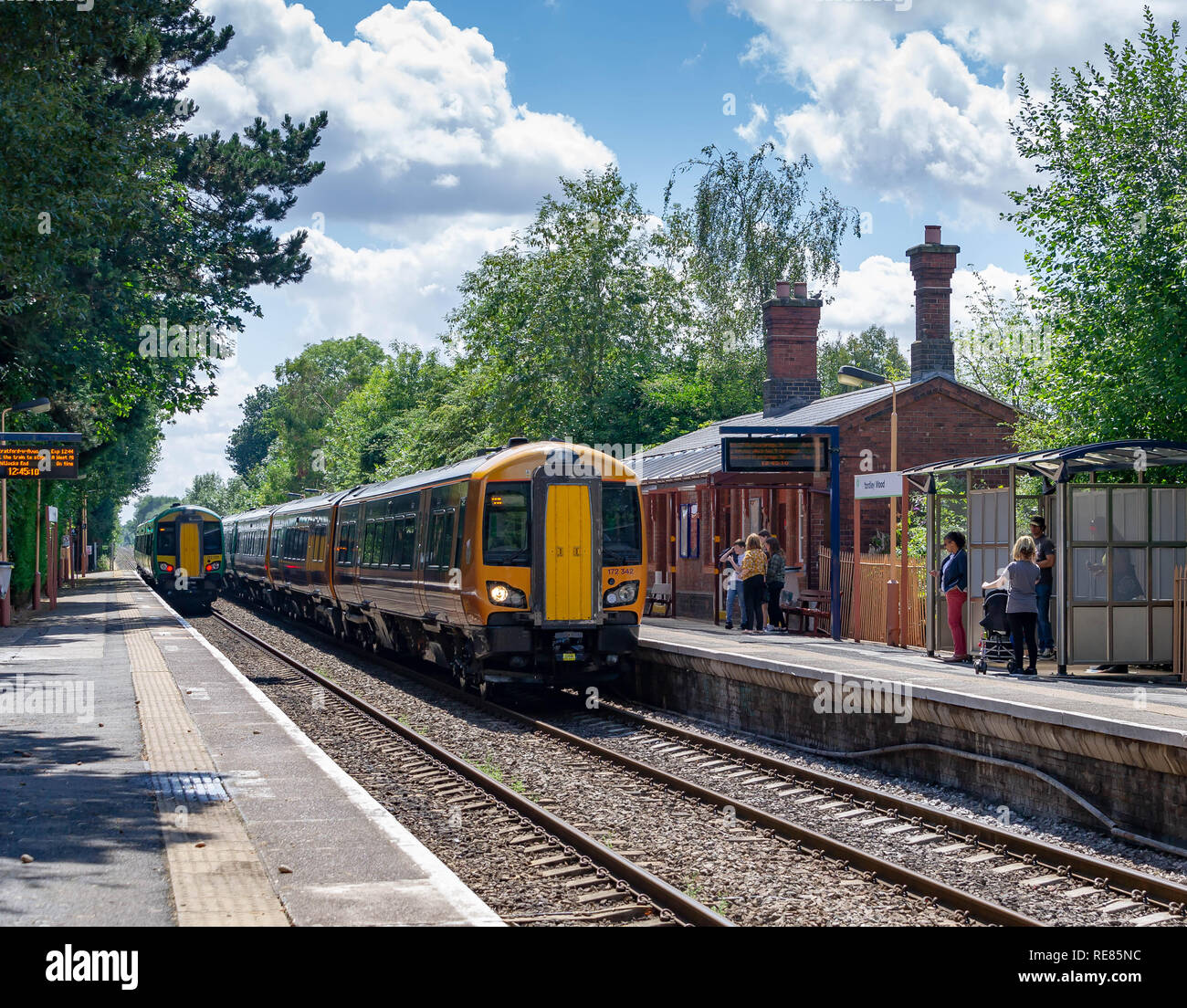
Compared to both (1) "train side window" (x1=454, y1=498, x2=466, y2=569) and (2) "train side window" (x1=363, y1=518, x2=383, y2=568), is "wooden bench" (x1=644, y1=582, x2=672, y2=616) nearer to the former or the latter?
(2) "train side window" (x1=363, y1=518, x2=383, y2=568)

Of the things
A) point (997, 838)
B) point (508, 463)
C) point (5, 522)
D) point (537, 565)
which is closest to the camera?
point (997, 838)

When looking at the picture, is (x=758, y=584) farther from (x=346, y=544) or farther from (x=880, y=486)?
(x=346, y=544)

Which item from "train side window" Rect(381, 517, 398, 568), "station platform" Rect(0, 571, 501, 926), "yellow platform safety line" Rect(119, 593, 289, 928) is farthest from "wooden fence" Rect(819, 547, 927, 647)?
"yellow platform safety line" Rect(119, 593, 289, 928)

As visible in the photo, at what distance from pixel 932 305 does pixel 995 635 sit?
1320cm

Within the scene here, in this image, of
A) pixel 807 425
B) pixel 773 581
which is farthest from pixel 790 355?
pixel 773 581

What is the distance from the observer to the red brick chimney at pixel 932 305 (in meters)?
26.7

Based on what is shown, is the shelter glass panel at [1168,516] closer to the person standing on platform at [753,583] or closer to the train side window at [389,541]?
the person standing on platform at [753,583]

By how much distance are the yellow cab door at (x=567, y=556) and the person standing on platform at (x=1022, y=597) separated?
15.3 ft

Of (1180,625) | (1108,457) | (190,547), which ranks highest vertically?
(1108,457)

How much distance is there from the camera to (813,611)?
21.5 metres

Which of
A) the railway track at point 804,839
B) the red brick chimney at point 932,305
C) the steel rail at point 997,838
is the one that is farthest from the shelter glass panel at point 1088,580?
the red brick chimney at point 932,305

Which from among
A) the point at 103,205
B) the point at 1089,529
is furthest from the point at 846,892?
the point at 103,205
